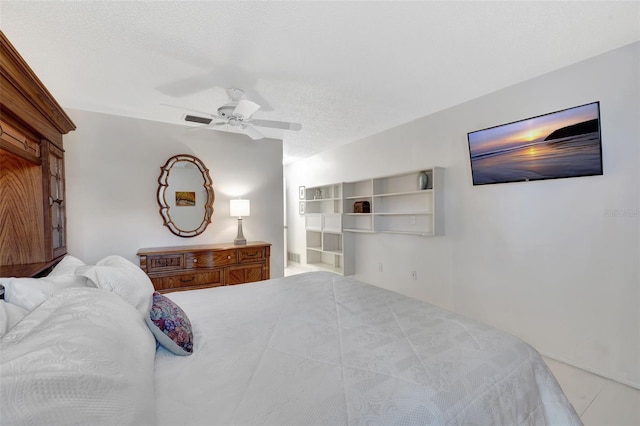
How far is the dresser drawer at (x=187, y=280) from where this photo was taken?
313cm

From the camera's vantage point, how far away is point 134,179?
343cm

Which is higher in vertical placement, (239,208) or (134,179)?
(134,179)

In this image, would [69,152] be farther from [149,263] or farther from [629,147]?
[629,147]

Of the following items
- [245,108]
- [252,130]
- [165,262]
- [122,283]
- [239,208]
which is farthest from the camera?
[239,208]

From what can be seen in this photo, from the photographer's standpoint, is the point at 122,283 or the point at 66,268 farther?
the point at 66,268

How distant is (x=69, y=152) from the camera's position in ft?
10.3

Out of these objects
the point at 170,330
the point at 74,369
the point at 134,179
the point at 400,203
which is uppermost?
the point at 134,179

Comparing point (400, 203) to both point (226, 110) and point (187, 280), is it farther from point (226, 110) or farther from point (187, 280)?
point (187, 280)

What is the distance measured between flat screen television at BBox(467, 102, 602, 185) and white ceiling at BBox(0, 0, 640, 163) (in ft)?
1.47

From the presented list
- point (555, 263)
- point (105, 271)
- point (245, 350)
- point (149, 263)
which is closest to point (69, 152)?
point (149, 263)

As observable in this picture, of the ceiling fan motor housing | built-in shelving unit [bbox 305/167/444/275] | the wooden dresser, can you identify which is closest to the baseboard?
built-in shelving unit [bbox 305/167/444/275]

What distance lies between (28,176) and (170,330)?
2.08 meters

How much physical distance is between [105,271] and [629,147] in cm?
361

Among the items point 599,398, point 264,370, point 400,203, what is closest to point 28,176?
point 264,370
